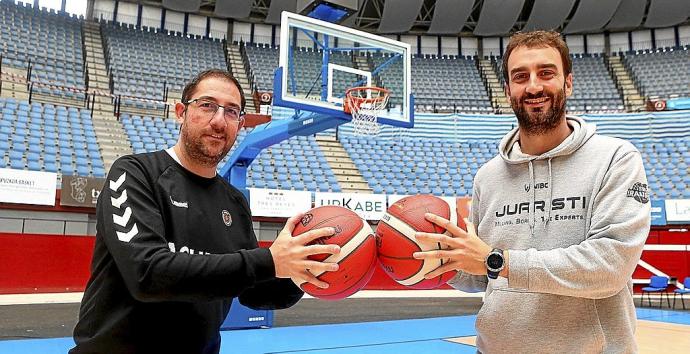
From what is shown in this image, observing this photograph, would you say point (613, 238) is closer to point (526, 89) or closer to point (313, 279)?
point (526, 89)

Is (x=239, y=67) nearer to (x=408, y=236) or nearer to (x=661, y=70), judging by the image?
(x=661, y=70)

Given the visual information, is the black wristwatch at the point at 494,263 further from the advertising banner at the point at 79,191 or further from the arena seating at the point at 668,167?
the arena seating at the point at 668,167

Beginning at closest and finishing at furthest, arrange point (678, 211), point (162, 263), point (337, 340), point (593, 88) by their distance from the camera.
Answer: point (162, 263)
point (337, 340)
point (678, 211)
point (593, 88)

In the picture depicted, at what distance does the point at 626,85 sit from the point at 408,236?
24063mm

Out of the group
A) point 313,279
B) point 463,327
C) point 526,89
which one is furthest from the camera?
point 463,327

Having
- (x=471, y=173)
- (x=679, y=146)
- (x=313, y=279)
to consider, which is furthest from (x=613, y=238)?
(x=679, y=146)

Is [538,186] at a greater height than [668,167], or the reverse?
[668,167]

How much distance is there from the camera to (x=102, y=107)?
1608cm

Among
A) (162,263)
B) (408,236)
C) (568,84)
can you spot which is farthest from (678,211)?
(162,263)

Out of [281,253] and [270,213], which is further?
[270,213]

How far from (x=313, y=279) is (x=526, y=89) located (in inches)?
37.6

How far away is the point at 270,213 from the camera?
41.0ft

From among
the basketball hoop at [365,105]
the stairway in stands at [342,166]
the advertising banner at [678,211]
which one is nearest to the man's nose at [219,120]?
the basketball hoop at [365,105]

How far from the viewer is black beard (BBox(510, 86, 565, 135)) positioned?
1736mm
